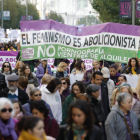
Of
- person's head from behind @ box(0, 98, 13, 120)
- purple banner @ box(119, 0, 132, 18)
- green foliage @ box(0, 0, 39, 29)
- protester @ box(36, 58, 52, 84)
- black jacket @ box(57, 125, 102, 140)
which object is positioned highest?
green foliage @ box(0, 0, 39, 29)

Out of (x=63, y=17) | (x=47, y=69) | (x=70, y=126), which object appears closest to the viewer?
(x=70, y=126)

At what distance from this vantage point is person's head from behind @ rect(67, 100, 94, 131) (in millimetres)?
4426

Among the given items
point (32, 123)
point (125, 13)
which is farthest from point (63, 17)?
point (32, 123)

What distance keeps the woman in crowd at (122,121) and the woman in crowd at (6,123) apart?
1542 millimetres

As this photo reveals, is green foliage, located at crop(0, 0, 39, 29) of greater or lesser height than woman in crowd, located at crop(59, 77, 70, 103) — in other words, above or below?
above

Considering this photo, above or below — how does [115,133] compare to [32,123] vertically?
below

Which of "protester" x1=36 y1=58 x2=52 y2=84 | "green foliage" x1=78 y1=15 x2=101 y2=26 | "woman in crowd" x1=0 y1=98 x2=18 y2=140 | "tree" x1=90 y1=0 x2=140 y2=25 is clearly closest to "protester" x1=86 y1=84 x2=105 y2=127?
"woman in crowd" x1=0 y1=98 x2=18 y2=140

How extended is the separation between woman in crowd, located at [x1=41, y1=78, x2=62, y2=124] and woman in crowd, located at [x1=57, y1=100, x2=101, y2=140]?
10.1ft

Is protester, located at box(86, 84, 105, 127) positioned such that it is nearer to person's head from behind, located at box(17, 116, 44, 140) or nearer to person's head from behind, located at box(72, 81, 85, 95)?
person's head from behind, located at box(72, 81, 85, 95)

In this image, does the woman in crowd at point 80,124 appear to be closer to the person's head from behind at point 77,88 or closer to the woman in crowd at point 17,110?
the woman in crowd at point 17,110

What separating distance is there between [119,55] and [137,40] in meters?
0.57

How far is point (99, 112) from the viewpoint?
6977 mm

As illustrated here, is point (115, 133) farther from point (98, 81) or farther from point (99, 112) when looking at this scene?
point (98, 81)

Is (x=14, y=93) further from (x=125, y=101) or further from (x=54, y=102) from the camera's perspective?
(x=125, y=101)
